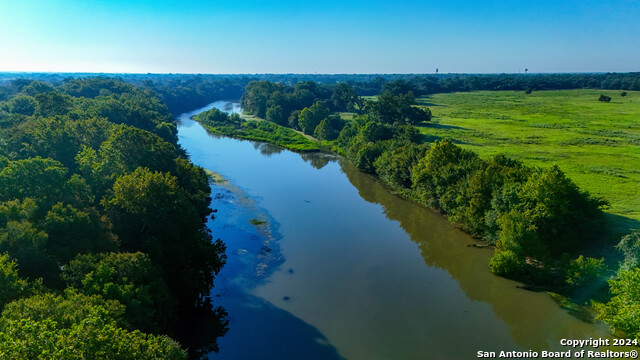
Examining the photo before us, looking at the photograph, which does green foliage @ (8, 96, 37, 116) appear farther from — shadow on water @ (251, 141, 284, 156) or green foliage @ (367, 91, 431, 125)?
green foliage @ (367, 91, 431, 125)

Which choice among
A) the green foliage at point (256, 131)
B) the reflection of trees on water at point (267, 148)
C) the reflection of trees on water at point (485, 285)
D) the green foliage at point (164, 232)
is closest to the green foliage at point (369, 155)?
the reflection of trees on water at point (485, 285)

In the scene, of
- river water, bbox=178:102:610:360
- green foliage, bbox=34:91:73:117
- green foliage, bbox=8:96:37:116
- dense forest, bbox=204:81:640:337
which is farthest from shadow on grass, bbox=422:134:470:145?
green foliage, bbox=8:96:37:116

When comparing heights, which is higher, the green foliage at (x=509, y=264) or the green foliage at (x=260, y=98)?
the green foliage at (x=260, y=98)

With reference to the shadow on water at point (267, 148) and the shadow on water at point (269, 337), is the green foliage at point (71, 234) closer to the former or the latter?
the shadow on water at point (269, 337)

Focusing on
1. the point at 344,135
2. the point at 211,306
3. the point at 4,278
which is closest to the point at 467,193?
the point at 211,306

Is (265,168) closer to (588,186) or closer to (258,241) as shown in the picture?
(258,241)

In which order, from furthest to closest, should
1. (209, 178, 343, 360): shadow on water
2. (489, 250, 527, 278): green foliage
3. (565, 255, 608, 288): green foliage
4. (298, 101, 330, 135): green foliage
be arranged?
(298, 101, 330, 135): green foliage → (489, 250, 527, 278): green foliage → (565, 255, 608, 288): green foliage → (209, 178, 343, 360): shadow on water
